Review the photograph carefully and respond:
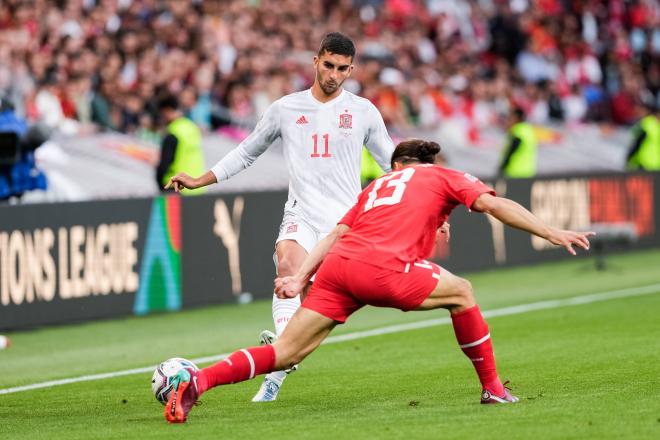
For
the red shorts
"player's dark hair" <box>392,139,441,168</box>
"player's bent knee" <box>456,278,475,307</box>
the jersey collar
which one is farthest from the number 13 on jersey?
the jersey collar

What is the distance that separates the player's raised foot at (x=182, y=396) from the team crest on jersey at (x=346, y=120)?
7.28ft

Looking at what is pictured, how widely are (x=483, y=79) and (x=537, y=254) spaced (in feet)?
27.3

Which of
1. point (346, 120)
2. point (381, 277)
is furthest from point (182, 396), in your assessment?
point (346, 120)

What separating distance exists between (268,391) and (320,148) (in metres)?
1.66

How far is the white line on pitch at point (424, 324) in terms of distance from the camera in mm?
11422

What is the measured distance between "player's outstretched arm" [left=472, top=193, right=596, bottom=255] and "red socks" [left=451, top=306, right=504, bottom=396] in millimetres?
691

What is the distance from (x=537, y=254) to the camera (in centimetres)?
2247

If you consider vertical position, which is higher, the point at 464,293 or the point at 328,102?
the point at 328,102

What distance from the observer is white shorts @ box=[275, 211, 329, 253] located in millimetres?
9609

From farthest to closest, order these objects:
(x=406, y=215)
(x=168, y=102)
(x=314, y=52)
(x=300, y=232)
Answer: (x=314, y=52)
(x=168, y=102)
(x=300, y=232)
(x=406, y=215)

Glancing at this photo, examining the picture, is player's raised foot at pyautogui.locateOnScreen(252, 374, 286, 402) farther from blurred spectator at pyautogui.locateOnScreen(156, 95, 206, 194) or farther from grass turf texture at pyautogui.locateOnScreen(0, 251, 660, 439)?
blurred spectator at pyautogui.locateOnScreen(156, 95, 206, 194)

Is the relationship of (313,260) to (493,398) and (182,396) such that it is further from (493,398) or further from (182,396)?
(493,398)

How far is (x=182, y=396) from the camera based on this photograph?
27.2 ft

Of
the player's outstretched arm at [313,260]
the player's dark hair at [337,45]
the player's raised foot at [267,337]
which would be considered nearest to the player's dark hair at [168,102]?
the player's raised foot at [267,337]
